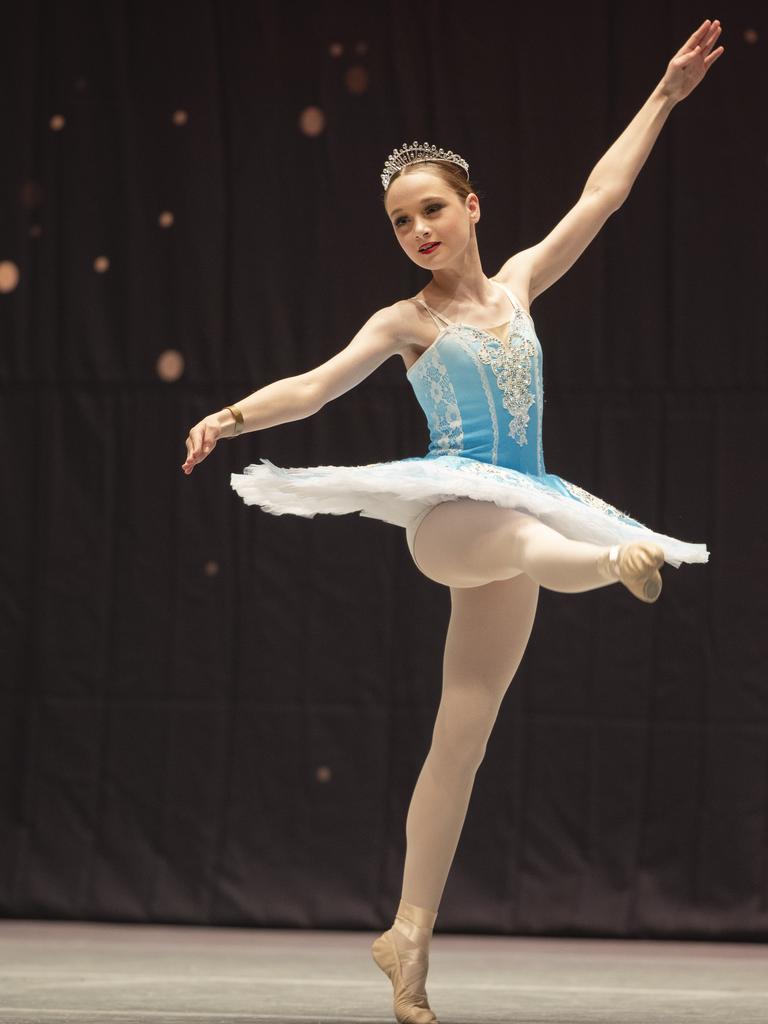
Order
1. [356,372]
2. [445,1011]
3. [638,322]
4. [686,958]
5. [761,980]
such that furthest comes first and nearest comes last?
[638,322] → [686,958] → [761,980] → [445,1011] → [356,372]

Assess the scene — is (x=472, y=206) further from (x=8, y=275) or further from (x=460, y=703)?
(x=8, y=275)

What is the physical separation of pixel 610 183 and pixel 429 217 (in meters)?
0.38

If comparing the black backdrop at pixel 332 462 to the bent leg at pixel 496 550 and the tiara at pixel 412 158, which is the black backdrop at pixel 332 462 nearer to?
the tiara at pixel 412 158

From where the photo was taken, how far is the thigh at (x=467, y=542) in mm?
2057

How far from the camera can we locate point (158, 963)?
3256 mm

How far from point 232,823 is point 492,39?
226cm

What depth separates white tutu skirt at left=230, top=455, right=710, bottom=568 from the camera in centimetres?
208

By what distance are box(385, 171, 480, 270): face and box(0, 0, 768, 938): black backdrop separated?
155 cm

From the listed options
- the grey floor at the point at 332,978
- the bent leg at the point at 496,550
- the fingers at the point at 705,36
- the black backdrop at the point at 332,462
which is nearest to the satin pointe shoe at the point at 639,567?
the bent leg at the point at 496,550

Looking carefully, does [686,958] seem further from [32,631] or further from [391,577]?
[32,631]

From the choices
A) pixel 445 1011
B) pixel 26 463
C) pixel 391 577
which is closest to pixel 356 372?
pixel 445 1011

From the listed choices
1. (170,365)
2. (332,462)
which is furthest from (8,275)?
(332,462)

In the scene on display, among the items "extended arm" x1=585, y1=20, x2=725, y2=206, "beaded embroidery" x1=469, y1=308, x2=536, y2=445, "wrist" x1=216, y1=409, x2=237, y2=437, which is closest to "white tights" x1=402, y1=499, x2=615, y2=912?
"beaded embroidery" x1=469, y1=308, x2=536, y2=445

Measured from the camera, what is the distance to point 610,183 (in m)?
2.49
